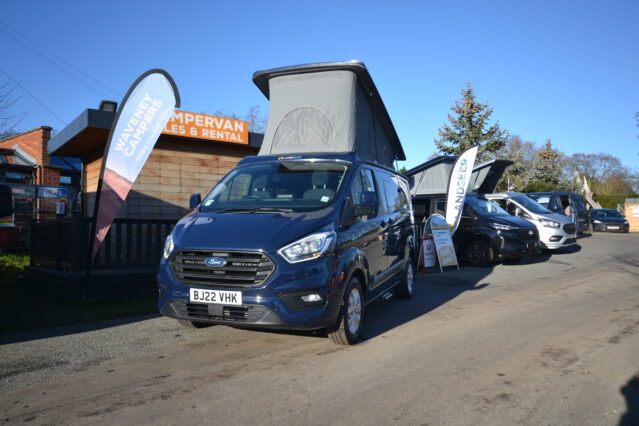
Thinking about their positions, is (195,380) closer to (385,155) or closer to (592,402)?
(592,402)

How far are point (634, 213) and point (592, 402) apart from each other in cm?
3882

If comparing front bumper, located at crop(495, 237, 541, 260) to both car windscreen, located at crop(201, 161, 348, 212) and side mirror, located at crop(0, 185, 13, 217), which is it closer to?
car windscreen, located at crop(201, 161, 348, 212)

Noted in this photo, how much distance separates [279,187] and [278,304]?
5.49 feet

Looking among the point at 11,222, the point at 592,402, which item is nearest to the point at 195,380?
the point at 592,402

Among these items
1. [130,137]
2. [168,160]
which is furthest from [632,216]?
[130,137]

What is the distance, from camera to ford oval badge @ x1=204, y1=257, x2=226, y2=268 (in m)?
4.27

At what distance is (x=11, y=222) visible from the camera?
14.4 metres

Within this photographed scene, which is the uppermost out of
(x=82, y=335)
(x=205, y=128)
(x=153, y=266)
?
(x=205, y=128)

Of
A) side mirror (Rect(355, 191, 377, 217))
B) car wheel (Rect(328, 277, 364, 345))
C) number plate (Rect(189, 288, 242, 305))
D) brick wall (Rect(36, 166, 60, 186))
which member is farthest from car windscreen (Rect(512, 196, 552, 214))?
brick wall (Rect(36, 166, 60, 186))

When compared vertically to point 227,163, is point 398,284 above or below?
below

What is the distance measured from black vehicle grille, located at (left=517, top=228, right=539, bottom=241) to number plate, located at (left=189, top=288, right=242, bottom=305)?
9.99 metres

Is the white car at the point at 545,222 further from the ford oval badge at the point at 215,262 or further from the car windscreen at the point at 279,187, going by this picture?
the ford oval badge at the point at 215,262

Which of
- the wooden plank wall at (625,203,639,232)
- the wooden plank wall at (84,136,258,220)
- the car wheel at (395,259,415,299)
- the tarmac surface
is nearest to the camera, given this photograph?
the tarmac surface

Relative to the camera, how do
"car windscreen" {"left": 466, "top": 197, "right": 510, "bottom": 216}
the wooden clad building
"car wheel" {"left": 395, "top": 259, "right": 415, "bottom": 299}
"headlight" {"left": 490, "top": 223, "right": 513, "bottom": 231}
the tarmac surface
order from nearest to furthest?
the tarmac surface < "car wheel" {"left": 395, "top": 259, "right": 415, "bottom": 299} < the wooden clad building < "headlight" {"left": 490, "top": 223, "right": 513, "bottom": 231} < "car windscreen" {"left": 466, "top": 197, "right": 510, "bottom": 216}
